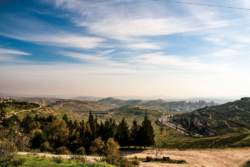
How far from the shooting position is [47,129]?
45.1 m

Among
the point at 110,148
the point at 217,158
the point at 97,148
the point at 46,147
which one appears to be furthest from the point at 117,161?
the point at 217,158

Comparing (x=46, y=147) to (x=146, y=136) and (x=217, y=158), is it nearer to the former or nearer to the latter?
(x=146, y=136)

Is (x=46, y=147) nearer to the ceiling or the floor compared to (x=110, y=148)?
nearer to the floor

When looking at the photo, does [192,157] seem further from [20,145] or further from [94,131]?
[20,145]

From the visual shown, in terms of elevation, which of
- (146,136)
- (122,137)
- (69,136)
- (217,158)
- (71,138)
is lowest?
(122,137)

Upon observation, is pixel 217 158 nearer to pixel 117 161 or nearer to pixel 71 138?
pixel 117 161

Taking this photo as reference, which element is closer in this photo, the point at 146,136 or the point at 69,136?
the point at 69,136

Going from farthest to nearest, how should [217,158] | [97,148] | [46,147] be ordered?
[97,148]
[217,158]
[46,147]

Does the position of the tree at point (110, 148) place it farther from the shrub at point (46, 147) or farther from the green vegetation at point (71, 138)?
the shrub at point (46, 147)

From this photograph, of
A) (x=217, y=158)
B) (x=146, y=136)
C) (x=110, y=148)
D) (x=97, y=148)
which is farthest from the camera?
(x=146, y=136)

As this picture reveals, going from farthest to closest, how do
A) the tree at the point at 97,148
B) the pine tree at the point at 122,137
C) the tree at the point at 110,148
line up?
the pine tree at the point at 122,137
the tree at the point at 97,148
the tree at the point at 110,148

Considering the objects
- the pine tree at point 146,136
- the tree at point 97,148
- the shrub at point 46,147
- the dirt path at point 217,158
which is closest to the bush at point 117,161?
the dirt path at point 217,158

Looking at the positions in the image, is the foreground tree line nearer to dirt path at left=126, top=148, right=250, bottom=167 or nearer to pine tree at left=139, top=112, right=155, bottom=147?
pine tree at left=139, top=112, right=155, bottom=147

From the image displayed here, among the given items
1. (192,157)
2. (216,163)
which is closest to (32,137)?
(192,157)
